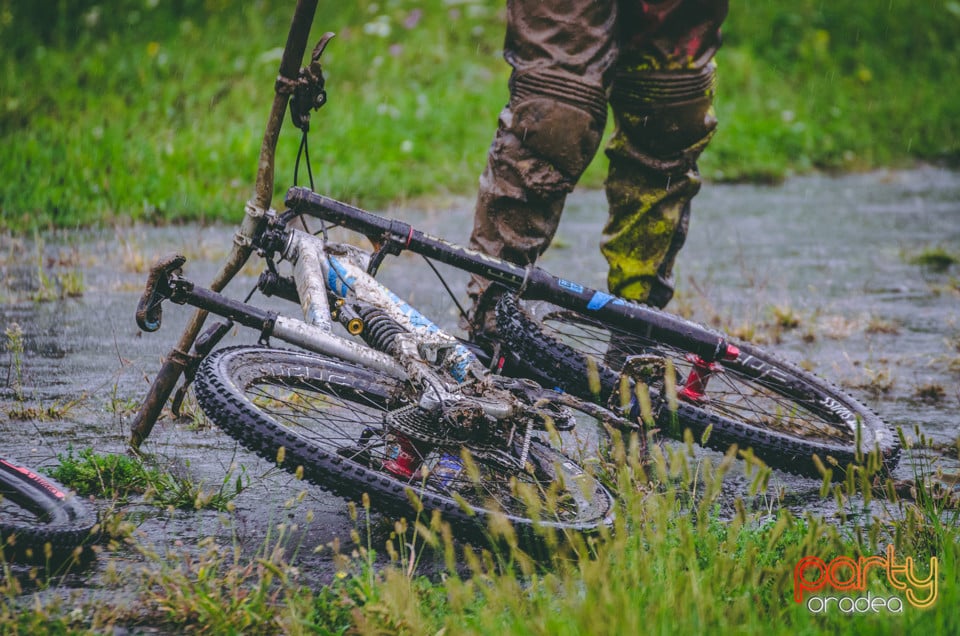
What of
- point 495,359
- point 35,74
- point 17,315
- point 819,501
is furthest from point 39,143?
point 819,501

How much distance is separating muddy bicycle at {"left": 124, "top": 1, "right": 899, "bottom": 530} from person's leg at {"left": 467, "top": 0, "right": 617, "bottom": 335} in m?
0.28

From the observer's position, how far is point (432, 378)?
100 inches

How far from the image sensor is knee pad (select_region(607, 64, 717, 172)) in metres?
3.44

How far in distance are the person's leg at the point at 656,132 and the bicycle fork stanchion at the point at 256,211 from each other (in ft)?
3.57

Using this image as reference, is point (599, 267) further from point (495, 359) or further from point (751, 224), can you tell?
point (495, 359)

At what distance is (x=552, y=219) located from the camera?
334cm

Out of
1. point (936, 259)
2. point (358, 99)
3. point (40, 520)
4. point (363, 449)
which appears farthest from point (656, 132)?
point (358, 99)

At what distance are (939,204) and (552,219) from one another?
5.86 m

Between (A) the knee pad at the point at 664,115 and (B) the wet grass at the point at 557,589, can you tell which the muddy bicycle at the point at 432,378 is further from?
(A) the knee pad at the point at 664,115

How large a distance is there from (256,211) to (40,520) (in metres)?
0.94

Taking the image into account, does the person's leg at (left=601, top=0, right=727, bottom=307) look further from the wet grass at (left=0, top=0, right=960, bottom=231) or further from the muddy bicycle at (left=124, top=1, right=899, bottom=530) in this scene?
the wet grass at (left=0, top=0, right=960, bottom=231)

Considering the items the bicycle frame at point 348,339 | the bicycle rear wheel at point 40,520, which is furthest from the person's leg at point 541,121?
the bicycle rear wheel at point 40,520

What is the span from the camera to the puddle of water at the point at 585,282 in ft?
9.62

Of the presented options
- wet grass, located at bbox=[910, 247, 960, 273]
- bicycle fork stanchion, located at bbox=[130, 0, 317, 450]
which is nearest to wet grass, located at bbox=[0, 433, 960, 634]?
bicycle fork stanchion, located at bbox=[130, 0, 317, 450]
